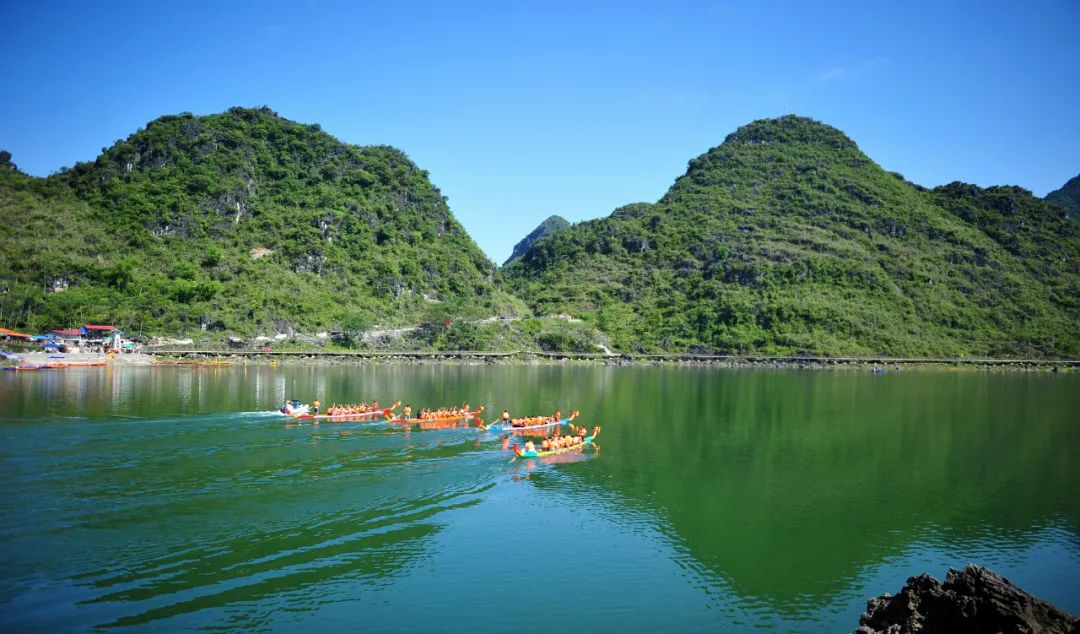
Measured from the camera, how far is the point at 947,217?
18538 cm

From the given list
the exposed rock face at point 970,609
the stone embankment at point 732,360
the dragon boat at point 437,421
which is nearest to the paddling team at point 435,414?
the dragon boat at point 437,421

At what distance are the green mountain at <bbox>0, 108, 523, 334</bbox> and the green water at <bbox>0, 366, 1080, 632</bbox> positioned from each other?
56348mm

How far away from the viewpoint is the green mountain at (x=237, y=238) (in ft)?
316

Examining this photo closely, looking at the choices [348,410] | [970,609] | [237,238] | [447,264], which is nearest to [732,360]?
[447,264]

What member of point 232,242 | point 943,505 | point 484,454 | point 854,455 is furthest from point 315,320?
→ point 943,505

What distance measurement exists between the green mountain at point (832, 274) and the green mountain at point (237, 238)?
3405cm

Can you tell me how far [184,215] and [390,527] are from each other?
117m

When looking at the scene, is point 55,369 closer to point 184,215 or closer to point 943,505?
point 184,215

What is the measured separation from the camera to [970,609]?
37.3 feet

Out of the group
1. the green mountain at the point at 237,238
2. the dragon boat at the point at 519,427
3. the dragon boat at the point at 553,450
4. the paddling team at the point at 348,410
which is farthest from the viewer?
the green mountain at the point at 237,238

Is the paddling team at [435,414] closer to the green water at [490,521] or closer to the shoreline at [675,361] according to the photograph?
the green water at [490,521]

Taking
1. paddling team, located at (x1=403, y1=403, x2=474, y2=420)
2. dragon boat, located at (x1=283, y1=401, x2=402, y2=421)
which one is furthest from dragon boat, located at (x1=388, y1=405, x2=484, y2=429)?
dragon boat, located at (x1=283, y1=401, x2=402, y2=421)

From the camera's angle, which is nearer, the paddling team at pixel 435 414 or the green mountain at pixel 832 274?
the paddling team at pixel 435 414

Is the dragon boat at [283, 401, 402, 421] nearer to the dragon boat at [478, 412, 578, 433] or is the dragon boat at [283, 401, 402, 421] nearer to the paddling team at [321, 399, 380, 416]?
the paddling team at [321, 399, 380, 416]
